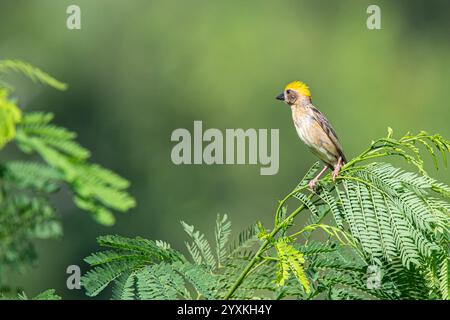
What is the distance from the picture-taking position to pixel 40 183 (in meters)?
0.95

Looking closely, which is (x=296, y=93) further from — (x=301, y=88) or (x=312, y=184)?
(x=312, y=184)

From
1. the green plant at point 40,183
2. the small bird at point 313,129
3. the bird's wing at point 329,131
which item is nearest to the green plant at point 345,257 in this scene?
the green plant at point 40,183

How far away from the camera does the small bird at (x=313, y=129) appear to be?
16.8 feet

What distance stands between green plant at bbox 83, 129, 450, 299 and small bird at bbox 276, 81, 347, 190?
9.13 ft

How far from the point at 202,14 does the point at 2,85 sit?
2045cm

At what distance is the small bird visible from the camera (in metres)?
5.12

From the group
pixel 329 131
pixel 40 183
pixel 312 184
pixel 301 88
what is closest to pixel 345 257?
pixel 312 184

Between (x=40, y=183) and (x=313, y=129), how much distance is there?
14.6 ft

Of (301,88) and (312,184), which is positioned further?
(301,88)

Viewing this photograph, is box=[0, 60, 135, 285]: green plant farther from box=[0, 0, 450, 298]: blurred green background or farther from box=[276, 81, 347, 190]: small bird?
box=[0, 0, 450, 298]: blurred green background
